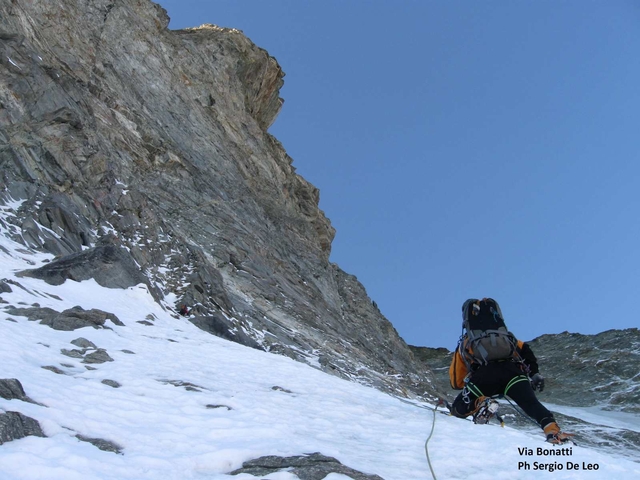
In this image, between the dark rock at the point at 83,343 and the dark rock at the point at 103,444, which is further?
the dark rock at the point at 83,343

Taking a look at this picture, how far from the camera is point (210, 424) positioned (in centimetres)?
707

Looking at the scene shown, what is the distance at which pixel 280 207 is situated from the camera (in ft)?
142

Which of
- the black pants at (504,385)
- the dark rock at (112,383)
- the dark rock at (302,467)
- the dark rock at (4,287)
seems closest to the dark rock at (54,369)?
the dark rock at (112,383)

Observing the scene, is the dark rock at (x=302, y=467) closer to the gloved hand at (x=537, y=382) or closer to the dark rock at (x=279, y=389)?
the gloved hand at (x=537, y=382)

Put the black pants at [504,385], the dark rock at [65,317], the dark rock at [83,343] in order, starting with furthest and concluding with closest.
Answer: the dark rock at [65,317]
the dark rock at [83,343]
the black pants at [504,385]

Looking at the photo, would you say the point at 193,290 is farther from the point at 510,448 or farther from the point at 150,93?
the point at 150,93

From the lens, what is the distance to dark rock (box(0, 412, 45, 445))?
5.34 metres

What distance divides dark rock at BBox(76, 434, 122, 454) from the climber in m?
4.63

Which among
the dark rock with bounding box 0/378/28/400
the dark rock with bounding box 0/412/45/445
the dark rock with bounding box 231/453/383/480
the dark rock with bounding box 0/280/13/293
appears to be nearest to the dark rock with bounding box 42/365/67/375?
the dark rock with bounding box 0/378/28/400

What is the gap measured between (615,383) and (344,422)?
132 feet

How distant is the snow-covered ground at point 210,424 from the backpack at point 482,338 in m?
0.84

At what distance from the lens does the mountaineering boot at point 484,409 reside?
27.5 ft

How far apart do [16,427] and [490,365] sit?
221 inches

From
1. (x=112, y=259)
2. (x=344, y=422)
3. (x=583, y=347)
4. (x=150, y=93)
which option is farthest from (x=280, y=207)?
(x=344, y=422)
